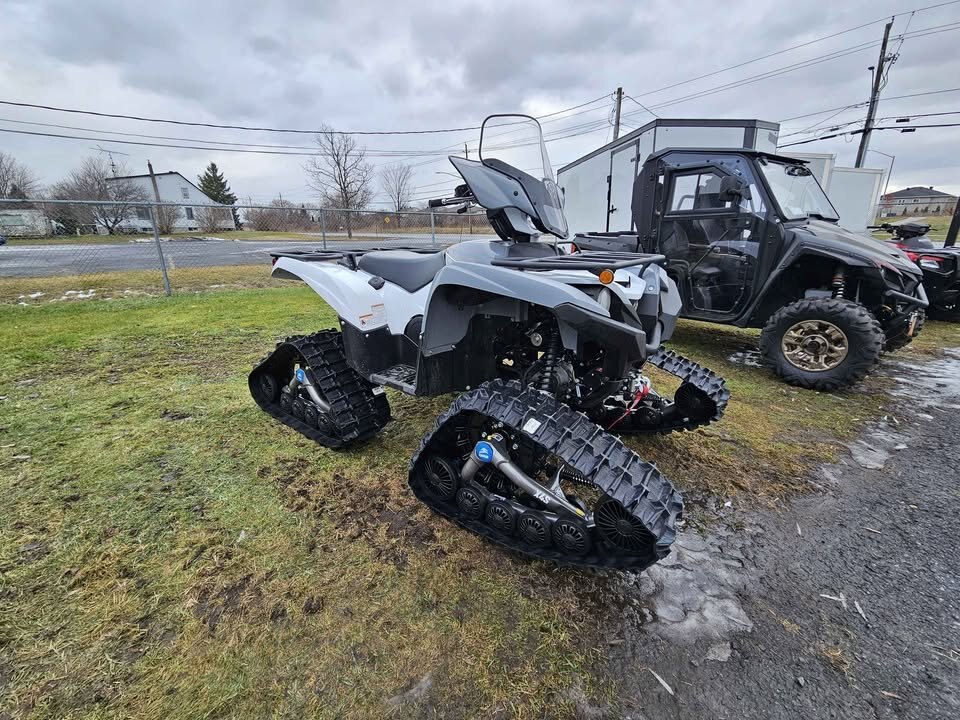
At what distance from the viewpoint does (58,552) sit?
2.05m

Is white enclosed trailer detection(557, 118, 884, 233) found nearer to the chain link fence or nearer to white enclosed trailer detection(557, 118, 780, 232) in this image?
white enclosed trailer detection(557, 118, 780, 232)

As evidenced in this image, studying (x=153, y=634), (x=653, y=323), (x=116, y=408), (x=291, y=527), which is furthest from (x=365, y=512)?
(x=116, y=408)

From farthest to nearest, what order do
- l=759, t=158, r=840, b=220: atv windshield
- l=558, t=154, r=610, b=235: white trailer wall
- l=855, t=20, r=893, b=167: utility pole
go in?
1. l=855, t=20, r=893, b=167: utility pole
2. l=558, t=154, r=610, b=235: white trailer wall
3. l=759, t=158, r=840, b=220: atv windshield

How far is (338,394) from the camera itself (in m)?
2.95

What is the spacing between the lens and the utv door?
16.2ft

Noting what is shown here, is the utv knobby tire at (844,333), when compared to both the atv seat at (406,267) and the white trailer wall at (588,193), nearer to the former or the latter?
the atv seat at (406,267)

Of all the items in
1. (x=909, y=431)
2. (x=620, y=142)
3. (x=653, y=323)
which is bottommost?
(x=909, y=431)

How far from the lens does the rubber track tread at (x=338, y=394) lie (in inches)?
114

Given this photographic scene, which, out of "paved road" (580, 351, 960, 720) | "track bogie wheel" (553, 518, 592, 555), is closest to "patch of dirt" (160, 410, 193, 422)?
"track bogie wheel" (553, 518, 592, 555)

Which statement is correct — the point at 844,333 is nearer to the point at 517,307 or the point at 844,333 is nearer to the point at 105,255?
the point at 517,307

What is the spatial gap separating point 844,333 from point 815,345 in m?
0.25

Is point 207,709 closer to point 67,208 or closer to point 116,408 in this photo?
point 116,408

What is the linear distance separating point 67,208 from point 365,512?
12.5 meters

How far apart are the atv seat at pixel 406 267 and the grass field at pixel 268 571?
3.68 ft
